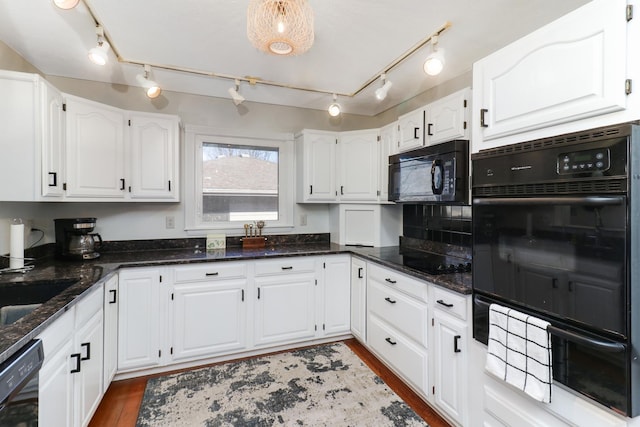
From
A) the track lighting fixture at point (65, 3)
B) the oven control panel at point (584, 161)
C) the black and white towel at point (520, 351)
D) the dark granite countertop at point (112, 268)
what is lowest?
the black and white towel at point (520, 351)

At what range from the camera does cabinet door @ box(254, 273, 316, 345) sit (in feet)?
8.90

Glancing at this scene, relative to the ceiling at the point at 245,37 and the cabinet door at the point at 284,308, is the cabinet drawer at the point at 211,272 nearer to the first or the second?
the cabinet door at the point at 284,308

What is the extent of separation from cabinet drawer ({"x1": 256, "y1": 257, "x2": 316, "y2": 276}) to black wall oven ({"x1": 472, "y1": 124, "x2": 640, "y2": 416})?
5.34 ft

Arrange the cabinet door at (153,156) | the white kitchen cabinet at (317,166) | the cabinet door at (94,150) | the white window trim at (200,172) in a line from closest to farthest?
1. the cabinet door at (94,150)
2. the cabinet door at (153,156)
3. the white window trim at (200,172)
4. the white kitchen cabinet at (317,166)

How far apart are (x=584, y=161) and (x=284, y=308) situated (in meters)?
2.36

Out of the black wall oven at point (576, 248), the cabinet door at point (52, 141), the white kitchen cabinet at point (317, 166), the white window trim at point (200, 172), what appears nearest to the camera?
the black wall oven at point (576, 248)

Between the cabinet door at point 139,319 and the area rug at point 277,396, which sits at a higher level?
the cabinet door at point 139,319

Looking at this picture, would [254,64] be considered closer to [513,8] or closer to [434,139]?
[434,139]

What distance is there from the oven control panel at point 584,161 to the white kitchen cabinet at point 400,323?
1079mm

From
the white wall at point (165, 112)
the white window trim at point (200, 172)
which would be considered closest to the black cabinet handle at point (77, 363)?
the white wall at point (165, 112)

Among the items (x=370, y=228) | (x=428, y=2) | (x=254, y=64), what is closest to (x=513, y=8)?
(x=428, y=2)

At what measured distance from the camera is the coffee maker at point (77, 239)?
2.38 meters

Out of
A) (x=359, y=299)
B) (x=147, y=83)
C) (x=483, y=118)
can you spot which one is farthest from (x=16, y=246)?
(x=483, y=118)

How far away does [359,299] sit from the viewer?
2875 mm
